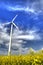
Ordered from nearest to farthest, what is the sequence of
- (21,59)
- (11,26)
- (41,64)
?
(41,64) → (21,59) → (11,26)

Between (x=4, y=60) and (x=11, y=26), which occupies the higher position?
(x=11, y=26)

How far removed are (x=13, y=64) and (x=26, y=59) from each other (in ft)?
2.33

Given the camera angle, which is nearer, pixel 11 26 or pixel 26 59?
pixel 26 59

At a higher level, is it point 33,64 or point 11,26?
point 11,26

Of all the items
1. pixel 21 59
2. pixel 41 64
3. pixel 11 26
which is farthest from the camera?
pixel 11 26

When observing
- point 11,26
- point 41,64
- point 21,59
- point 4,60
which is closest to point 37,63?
point 41,64

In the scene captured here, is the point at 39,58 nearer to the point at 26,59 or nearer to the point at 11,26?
the point at 26,59

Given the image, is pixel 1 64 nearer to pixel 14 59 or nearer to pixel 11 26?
pixel 14 59

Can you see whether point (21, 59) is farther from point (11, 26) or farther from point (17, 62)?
point (11, 26)

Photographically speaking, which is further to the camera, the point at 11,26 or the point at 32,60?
the point at 11,26

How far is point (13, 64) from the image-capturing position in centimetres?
1224

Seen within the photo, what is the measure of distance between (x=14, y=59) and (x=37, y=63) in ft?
4.82

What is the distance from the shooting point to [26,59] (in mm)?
12297

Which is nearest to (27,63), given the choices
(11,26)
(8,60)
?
(8,60)
